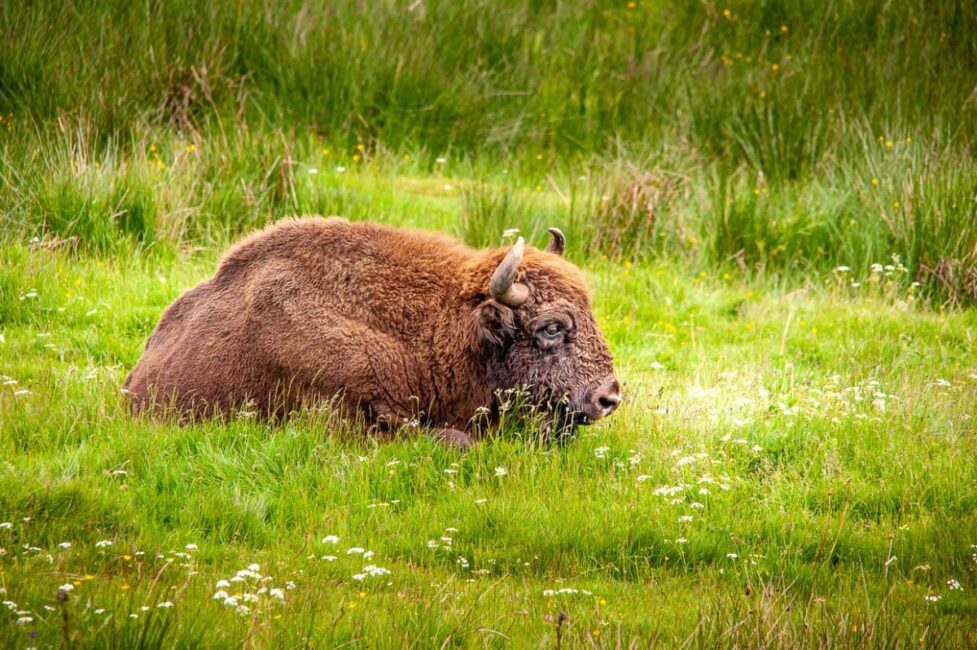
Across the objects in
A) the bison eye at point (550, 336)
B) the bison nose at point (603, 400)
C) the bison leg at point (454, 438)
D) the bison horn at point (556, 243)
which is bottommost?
the bison leg at point (454, 438)

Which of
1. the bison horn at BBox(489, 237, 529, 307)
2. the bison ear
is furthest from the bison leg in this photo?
the bison horn at BBox(489, 237, 529, 307)

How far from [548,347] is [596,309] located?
11.0 feet

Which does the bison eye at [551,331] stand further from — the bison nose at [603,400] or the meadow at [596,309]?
the meadow at [596,309]

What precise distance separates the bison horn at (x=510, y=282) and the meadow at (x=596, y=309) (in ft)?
2.66

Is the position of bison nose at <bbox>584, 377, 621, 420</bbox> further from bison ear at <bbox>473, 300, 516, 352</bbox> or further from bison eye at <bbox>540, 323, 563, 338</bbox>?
bison ear at <bbox>473, 300, 516, 352</bbox>

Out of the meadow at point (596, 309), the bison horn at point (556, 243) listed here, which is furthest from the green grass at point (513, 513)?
the bison horn at point (556, 243)

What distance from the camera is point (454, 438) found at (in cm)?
715

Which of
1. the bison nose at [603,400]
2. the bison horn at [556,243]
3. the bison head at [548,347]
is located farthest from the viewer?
the bison horn at [556,243]

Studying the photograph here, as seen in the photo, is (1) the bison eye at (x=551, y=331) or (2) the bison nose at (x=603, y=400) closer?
(2) the bison nose at (x=603, y=400)

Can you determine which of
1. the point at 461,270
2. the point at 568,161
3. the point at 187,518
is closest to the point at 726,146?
the point at 568,161

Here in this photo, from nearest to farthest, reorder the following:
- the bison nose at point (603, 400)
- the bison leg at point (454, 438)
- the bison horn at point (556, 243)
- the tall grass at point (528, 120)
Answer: the bison leg at point (454, 438), the bison nose at point (603, 400), the bison horn at point (556, 243), the tall grass at point (528, 120)

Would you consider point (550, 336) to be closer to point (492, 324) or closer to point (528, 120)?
point (492, 324)

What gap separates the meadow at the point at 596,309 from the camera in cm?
530

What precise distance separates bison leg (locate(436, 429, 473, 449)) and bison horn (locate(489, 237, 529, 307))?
2.82ft
